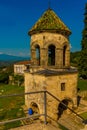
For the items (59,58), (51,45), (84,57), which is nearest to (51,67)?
(59,58)

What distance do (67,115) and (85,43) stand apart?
19859mm

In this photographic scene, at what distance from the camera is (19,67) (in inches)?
2302

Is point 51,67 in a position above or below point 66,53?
below

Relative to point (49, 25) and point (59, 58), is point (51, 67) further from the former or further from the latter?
point (49, 25)

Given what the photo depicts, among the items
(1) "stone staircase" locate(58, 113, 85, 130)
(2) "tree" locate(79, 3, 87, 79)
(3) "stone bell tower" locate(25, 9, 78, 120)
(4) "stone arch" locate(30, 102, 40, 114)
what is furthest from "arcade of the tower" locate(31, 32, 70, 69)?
(2) "tree" locate(79, 3, 87, 79)

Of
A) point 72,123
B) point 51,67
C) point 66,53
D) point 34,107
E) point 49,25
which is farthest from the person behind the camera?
point 66,53

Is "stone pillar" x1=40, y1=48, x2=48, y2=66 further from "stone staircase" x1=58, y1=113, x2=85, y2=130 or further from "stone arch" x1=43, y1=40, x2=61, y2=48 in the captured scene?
"stone staircase" x1=58, y1=113, x2=85, y2=130

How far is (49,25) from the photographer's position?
50.1 ft

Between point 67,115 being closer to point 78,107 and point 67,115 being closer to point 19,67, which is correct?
point 78,107

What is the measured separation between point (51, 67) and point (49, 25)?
10.3 feet

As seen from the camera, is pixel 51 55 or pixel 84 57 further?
pixel 84 57

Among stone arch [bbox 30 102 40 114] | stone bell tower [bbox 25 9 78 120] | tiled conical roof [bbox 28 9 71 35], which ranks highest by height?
tiled conical roof [bbox 28 9 71 35]

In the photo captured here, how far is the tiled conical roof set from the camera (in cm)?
1510

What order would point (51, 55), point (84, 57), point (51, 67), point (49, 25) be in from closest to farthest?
point (51, 67) < point (49, 25) < point (51, 55) < point (84, 57)
